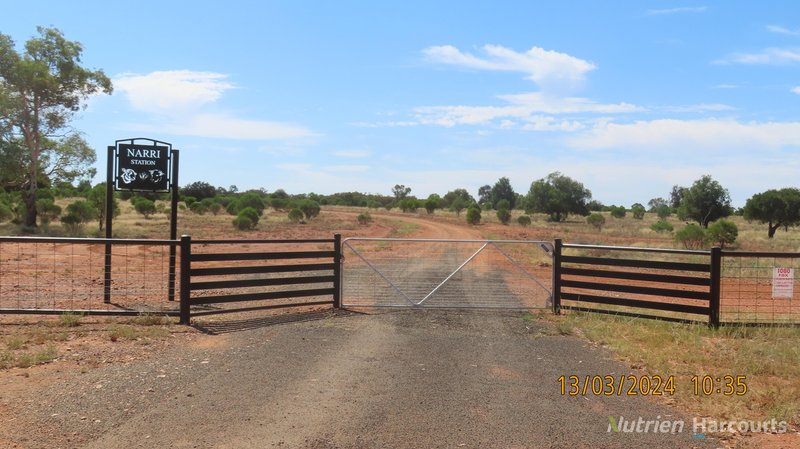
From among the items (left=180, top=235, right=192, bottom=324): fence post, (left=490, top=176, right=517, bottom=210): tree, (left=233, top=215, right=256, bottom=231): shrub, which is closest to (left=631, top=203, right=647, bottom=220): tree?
(left=490, top=176, right=517, bottom=210): tree

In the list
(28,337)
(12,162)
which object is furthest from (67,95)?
(28,337)

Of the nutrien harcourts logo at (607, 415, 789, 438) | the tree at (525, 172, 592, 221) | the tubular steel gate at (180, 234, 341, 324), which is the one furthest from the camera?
the tree at (525, 172, 592, 221)

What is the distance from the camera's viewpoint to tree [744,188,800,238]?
162ft

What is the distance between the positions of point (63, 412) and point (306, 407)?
2.40 m

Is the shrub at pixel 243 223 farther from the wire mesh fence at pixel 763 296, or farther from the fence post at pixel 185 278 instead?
the fence post at pixel 185 278

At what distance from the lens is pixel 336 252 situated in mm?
12406

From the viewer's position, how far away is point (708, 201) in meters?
55.2

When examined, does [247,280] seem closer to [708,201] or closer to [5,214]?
[5,214]

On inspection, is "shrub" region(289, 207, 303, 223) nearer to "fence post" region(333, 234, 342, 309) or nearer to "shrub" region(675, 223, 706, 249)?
"shrub" region(675, 223, 706, 249)

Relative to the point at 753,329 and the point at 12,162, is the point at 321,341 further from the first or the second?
the point at 12,162

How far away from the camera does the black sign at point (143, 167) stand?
12914 millimetres

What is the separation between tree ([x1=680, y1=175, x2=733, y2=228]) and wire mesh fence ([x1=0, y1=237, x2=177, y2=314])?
4795 centimetres

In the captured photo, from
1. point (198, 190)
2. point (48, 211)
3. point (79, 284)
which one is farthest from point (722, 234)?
point (198, 190)

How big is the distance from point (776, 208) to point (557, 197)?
94.8ft
